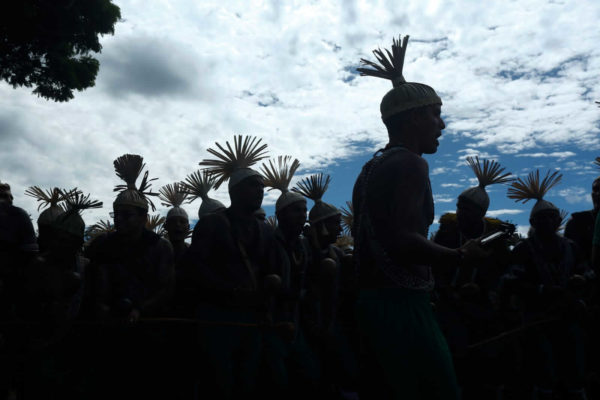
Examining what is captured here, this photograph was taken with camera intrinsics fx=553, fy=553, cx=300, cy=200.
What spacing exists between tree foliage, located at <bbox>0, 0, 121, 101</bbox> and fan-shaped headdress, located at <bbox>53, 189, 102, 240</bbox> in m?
8.13

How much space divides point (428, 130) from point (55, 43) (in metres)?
12.6

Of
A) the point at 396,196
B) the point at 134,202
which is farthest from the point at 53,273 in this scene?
the point at 396,196

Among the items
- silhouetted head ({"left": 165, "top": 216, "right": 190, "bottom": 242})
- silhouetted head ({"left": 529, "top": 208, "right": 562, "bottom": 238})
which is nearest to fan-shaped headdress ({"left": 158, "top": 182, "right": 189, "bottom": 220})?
silhouetted head ({"left": 165, "top": 216, "right": 190, "bottom": 242})

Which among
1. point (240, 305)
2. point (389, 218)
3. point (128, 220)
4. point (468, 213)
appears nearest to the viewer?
point (389, 218)

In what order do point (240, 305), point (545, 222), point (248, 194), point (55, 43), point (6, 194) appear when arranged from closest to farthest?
point (240, 305) → point (248, 194) → point (6, 194) → point (545, 222) → point (55, 43)

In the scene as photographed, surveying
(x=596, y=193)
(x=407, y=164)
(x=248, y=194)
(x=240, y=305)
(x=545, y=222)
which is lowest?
(x=240, y=305)

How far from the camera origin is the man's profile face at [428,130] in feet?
8.41

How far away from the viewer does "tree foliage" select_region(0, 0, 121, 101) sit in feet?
40.9

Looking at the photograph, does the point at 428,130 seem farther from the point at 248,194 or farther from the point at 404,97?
the point at 248,194

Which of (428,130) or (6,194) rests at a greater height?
(6,194)

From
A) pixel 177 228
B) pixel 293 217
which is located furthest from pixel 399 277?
pixel 177 228

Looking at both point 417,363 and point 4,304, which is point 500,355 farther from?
point 4,304

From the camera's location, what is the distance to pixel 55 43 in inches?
509

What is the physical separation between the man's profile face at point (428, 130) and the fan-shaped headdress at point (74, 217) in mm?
4169
